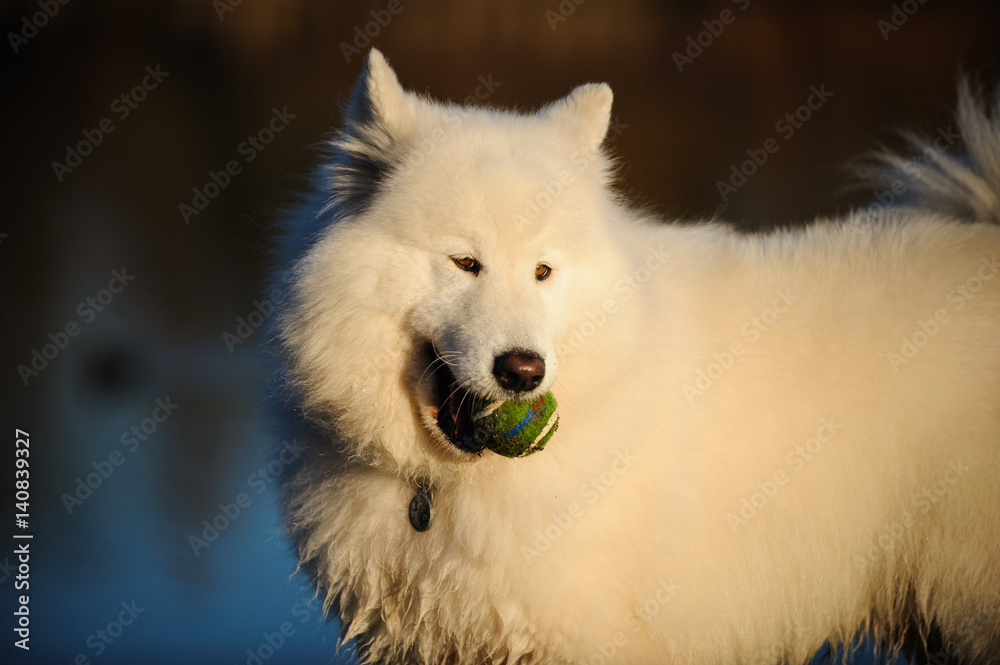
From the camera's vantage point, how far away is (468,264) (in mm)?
2883

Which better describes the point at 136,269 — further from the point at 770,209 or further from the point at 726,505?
the point at 726,505

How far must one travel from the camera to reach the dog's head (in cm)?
282
